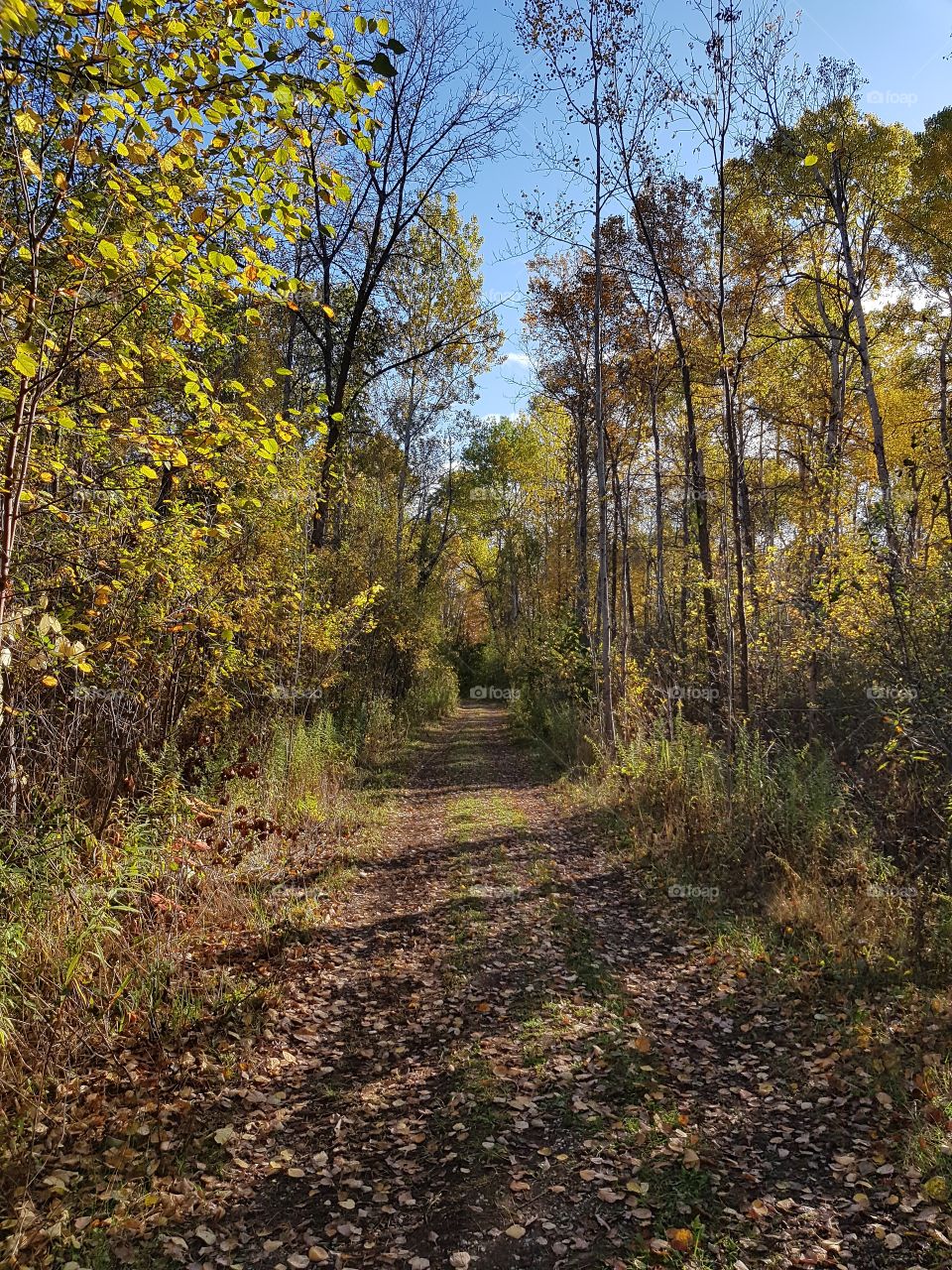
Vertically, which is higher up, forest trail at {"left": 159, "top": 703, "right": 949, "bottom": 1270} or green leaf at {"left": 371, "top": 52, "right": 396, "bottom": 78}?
green leaf at {"left": 371, "top": 52, "right": 396, "bottom": 78}

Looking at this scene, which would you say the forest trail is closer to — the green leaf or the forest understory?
the forest understory

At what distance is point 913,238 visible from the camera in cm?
1381

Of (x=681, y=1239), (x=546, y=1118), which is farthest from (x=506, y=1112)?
(x=681, y=1239)

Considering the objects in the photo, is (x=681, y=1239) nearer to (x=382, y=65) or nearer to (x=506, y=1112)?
(x=506, y=1112)

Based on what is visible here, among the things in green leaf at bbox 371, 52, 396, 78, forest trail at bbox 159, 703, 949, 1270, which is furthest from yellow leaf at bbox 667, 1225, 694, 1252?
green leaf at bbox 371, 52, 396, 78

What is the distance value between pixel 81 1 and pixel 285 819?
7.47 meters

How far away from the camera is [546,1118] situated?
12.5 ft

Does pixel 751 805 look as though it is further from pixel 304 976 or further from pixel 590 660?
pixel 590 660

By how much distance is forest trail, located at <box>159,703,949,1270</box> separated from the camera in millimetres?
3027

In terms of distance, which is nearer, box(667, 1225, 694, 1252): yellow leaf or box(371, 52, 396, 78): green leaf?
box(371, 52, 396, 78): green leaf

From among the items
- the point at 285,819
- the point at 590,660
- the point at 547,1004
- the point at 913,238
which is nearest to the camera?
the point at 547,1004

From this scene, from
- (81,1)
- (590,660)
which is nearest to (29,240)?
(81,1)

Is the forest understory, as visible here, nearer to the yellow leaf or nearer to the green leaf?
the yellow leaf

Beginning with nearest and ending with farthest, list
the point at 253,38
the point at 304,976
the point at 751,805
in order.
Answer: the point at 253,38
the point at 304,976
the point at 751,805
